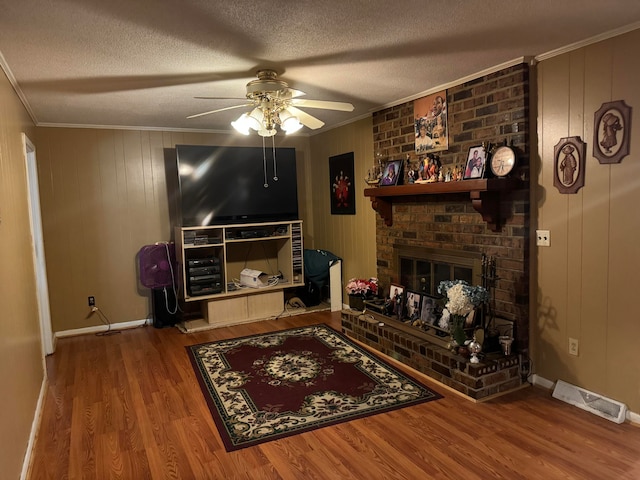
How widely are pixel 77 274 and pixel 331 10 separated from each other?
13.6ft

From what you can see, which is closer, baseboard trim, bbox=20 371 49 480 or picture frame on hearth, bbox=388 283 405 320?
baseboard trim, bbox=20 371 49 480

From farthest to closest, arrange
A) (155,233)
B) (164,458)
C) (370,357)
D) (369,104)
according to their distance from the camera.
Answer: (155,233) → (369,104) → (370,357) → (164,458)

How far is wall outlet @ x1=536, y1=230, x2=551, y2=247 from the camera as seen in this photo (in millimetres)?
3006

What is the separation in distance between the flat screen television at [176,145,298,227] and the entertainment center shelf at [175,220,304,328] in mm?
145

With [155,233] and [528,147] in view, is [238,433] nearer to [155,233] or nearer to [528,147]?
[528,147]

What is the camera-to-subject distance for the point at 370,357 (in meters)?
3.72

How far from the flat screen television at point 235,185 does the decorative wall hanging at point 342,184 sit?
1.63 ft

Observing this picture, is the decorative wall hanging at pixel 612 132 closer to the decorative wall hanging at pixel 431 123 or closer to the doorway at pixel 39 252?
the decorative wall hanging at pixel 431 123

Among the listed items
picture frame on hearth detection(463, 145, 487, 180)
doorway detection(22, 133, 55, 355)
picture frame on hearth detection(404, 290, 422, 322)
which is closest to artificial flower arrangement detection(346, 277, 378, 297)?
picture frame on hearth detection(404, 290, 422, 322)

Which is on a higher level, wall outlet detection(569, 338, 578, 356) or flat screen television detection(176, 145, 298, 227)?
flat screen television detection(176, 145, 298, 227)

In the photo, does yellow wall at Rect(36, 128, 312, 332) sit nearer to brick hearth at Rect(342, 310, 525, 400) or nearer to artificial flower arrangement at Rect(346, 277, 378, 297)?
artificial flower arrangement at Rect(346, 277, 378, 297)

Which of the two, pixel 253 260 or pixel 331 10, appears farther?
pixel 253 260

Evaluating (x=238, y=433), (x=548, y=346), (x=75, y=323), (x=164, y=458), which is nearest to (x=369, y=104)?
(x=548, y=346)

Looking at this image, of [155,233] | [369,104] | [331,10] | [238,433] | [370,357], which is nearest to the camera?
[331,10]
